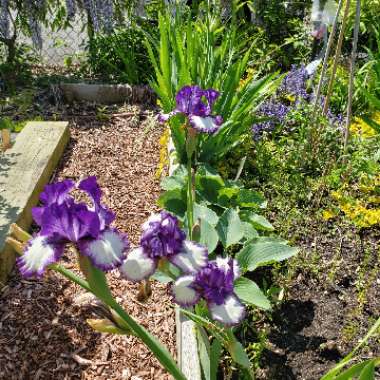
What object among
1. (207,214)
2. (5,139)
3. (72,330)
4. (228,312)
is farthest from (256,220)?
(5,139)

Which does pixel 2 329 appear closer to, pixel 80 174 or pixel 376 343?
pixel 80 174

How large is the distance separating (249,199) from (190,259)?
1.33 meters

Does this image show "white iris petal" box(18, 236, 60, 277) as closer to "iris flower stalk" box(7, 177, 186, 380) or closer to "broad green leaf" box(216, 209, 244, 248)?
"iris flower stalk" box(7, 177, 186, 380)

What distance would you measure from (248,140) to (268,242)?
121cm

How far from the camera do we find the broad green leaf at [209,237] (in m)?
1.78

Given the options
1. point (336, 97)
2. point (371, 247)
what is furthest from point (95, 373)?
point (336, 97)

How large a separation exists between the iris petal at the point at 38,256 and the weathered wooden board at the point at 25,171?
1.46 m

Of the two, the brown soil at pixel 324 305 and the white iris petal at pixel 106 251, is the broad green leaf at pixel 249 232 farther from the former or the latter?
the white iris petal at pixel 106 251

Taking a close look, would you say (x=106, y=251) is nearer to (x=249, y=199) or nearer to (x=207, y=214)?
(x=207, y=214)

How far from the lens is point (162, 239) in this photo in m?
1.00

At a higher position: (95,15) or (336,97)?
(95,15)

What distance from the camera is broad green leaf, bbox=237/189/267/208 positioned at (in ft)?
7.54

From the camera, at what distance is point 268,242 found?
1873mm

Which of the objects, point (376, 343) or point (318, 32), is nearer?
point (376, 343)
